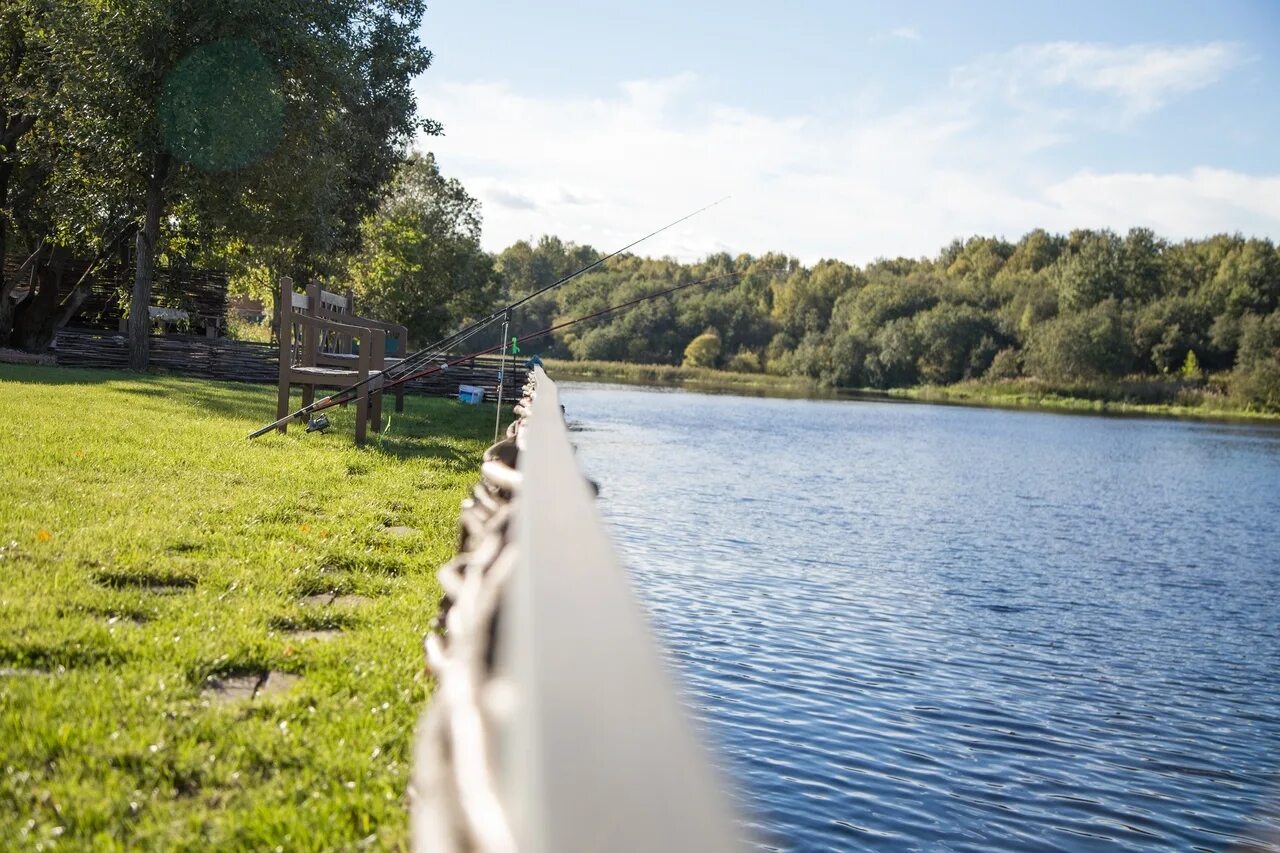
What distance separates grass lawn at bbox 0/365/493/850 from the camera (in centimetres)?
260

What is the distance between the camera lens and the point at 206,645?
3783 millimetres

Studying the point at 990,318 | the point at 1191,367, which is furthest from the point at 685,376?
the point at 1191,367

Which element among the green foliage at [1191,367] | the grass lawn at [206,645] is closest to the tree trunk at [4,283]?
the grass lawn at [206,645]

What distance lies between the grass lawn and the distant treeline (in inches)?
2352

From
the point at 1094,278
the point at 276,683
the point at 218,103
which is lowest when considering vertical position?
the point at 276,683

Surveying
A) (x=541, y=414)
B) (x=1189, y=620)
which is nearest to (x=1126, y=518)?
(x=1189, y=620)

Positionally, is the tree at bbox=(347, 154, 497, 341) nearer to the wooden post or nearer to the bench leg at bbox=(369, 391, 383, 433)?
the bench leg at bbox=(369, 391, 383, 433)

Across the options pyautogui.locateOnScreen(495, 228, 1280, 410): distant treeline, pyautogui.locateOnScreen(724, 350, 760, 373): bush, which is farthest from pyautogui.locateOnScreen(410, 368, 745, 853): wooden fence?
pyautogui.locateOnScreen(724, 350, 760, 373): bush

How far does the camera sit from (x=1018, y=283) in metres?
98.0

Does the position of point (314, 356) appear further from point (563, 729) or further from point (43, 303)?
point (43, 303)

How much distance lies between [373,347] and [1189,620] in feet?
27.3

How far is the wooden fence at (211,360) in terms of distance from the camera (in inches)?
859

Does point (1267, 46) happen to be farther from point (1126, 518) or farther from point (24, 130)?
point (24, 130)

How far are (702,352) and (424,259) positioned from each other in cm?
6341
